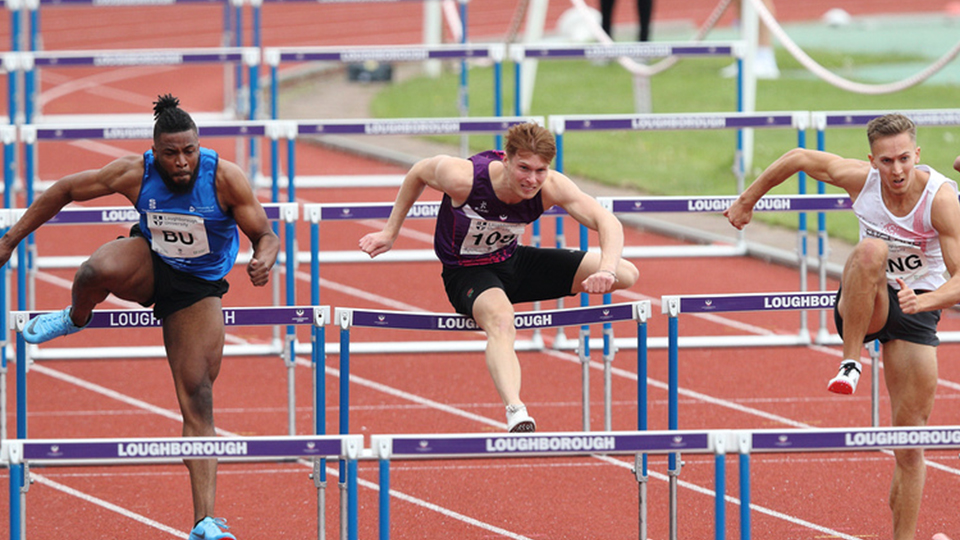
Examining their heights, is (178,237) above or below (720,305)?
above

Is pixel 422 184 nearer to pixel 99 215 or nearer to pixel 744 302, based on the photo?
pixel 744 302

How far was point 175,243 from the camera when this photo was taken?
5.48 meters

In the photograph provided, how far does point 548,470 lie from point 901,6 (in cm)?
1938

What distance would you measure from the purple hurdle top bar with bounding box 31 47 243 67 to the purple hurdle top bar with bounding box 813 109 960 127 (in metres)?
3.65

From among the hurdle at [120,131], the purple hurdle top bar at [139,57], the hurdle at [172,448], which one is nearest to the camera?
the hurdle at [172,448]

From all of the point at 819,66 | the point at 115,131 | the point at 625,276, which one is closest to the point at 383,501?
the point at 625,276

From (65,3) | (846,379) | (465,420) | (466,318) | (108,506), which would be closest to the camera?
(846,379)

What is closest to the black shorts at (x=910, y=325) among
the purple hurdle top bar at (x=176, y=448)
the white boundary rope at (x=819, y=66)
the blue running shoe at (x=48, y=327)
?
the purple hurdle top bar at (x=176, y=448)

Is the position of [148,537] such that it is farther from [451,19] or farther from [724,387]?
[451,19]

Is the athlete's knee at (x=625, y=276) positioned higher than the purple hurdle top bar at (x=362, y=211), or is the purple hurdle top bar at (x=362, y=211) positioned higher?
the purple hurdle top bar at (x=362, y=211)

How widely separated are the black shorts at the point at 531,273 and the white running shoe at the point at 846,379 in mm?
1294

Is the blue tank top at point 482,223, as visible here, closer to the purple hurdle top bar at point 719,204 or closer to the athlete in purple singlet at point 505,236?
the athlete in purple singlet at point 505,236

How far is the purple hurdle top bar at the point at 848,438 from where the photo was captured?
4191 mm

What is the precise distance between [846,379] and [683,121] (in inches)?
123
